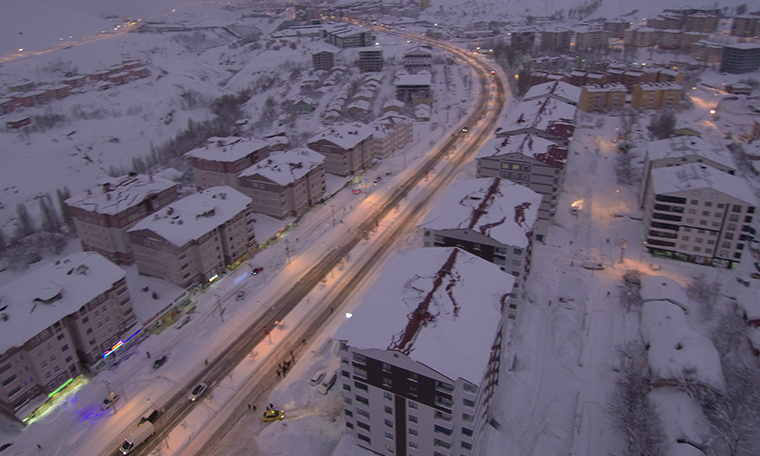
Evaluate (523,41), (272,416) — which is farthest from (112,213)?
(523,41)

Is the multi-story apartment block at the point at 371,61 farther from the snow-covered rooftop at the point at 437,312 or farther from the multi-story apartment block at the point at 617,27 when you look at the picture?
the snow-covered rooftop at the point at 437,312

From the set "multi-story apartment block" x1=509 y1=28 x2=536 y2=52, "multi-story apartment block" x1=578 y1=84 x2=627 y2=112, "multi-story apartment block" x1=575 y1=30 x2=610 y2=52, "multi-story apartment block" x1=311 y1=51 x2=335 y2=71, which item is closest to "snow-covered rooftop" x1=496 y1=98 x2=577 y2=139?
"multi-story apartment block" x1=578 y1=84 x2=627 y2=112

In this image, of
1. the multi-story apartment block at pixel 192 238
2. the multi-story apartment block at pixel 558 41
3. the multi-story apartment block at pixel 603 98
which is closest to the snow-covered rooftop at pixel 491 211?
the multi-story apartment block at pixel 192 238

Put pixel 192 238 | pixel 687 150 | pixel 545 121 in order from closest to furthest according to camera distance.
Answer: pixel 192 238, pixel 687 150, pixel 545 121

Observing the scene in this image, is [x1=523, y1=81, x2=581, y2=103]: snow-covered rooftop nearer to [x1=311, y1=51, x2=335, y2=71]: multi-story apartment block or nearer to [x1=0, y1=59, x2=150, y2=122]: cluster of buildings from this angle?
[x1=311, y1=51, x2=335, y2=71]: multi-story apartment block

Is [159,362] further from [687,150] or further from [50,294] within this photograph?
[687,150]
